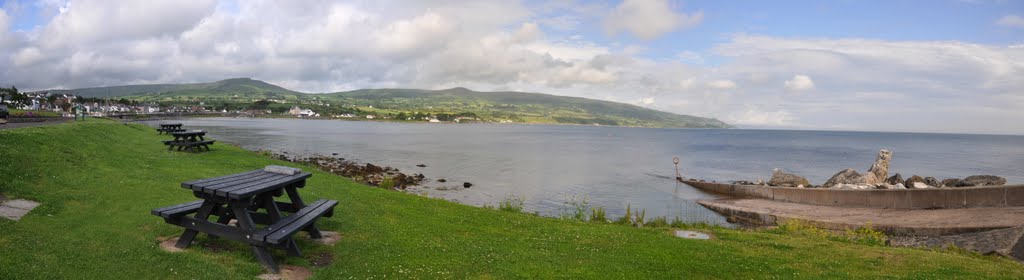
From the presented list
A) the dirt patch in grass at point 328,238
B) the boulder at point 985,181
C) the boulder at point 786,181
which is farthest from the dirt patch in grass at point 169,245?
the boulder at point 985,181

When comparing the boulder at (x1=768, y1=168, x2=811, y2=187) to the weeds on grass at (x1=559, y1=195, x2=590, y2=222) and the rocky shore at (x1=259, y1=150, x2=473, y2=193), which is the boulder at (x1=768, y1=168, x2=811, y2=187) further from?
the rocky shore at (x1=259, y1=150, x2=473, y2=193)

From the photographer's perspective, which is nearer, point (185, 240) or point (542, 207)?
point (185, 240)

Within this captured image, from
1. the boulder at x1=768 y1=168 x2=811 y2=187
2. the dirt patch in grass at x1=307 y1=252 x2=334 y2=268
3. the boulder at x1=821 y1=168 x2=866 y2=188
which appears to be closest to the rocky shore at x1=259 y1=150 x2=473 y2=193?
the dirt patch in grass at x1=307 y1=252 x2=334 y2=268

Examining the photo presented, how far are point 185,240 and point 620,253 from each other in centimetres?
784

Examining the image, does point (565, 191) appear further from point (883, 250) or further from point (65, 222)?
point (65, 222)

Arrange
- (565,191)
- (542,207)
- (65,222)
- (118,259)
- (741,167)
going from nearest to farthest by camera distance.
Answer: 1. (118,259)
2. (65,222)
3. (542,207)
4. (565,191)
5. (741,167)

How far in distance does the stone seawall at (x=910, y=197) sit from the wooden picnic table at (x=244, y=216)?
24467 mm

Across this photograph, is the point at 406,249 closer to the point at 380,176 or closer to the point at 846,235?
the point at 846,235

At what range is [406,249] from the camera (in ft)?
30.2

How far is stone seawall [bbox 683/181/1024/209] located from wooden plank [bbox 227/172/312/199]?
81.0 feet

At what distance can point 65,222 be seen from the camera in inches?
360

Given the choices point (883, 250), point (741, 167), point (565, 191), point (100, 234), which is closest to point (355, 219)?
point (100, 234)

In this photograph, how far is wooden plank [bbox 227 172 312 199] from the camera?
24.3ft

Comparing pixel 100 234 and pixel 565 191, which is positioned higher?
pixel 100 234
